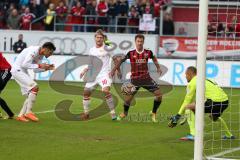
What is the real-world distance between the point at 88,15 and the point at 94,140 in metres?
20.3

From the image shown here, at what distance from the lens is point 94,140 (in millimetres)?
A: 12992

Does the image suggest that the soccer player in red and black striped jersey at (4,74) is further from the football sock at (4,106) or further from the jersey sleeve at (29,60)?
the jersey sleeve at (29,60)

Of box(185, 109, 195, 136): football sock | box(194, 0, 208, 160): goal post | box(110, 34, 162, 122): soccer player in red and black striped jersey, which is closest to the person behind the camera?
box(194, 0, 208, 160): goal post

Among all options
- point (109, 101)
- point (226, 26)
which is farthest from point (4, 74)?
point (226, 26)

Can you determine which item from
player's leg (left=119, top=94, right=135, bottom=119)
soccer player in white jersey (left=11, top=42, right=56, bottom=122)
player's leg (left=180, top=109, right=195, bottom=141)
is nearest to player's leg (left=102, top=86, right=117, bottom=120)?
player's leg (left=119, top=94, right=135, bottom=119)

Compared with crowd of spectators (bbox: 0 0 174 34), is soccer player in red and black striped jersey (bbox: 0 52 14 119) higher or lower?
lower

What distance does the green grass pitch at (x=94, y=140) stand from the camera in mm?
11359

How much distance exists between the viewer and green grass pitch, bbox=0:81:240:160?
1136 cm

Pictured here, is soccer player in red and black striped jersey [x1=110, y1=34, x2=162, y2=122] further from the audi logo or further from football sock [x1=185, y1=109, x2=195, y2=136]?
the audi logo

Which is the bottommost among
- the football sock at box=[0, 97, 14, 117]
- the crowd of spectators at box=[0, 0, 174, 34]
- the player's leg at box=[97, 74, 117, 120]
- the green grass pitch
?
the green grass pitch

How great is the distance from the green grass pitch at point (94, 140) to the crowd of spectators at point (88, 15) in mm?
14944

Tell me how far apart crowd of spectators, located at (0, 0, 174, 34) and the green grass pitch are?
588 inches

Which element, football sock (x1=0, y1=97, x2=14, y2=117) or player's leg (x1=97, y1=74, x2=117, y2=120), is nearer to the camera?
football sock (x1=0, y1=97, x2=14, y2=117)

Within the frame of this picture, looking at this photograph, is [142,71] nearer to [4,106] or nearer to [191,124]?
[4,106]
